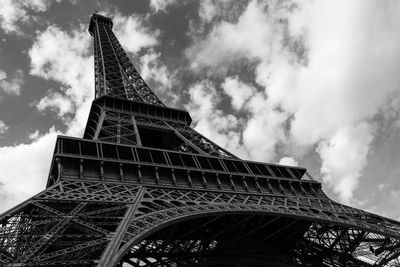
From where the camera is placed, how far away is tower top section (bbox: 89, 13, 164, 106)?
136ft

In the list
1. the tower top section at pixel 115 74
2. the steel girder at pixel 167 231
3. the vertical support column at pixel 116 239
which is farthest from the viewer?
the tower top section at pixel 115 74

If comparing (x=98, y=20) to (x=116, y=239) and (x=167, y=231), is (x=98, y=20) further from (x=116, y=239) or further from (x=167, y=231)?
(x=116, y=239)

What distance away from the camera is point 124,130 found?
3075cm

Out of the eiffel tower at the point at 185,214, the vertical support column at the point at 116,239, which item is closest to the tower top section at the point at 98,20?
the eiffel tower at the point at 185,214

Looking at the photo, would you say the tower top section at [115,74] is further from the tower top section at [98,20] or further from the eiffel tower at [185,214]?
the eiffel tower at [185,214]

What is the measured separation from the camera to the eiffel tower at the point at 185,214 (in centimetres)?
1355

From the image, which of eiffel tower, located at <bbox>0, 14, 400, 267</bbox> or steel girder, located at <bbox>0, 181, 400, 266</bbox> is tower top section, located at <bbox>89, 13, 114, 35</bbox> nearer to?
eiffel tower, located at <bbox>0, 14, 400, 267</bbox>

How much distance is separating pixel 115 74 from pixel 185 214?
107ft

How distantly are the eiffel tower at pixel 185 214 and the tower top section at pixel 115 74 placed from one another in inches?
435

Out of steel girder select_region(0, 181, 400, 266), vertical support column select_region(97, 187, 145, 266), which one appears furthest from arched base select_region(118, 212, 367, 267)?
vertical support column select_region(97, 187, 145, 266)

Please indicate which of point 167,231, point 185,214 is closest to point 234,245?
point 167,231

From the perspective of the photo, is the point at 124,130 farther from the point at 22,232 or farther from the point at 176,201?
the point at 22,232

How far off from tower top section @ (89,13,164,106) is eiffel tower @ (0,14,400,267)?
11.0m

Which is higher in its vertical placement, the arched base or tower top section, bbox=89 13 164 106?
tower top section, bbox=89 13 164 106
